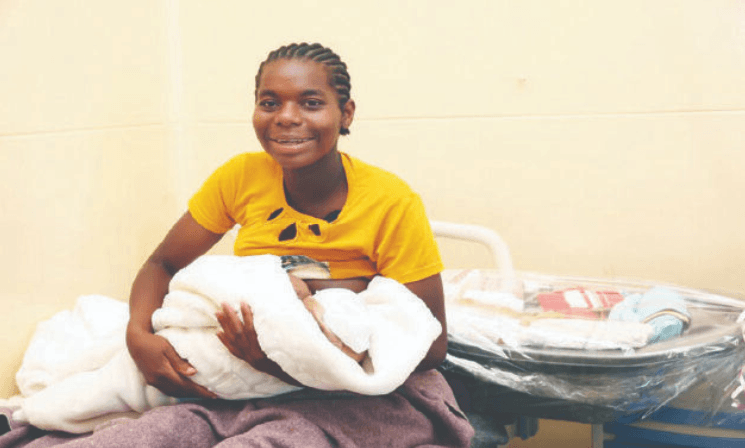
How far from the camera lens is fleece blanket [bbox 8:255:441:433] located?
77cm

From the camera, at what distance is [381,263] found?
0.94 metres

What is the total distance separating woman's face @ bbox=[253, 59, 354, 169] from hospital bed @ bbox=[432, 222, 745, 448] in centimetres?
33

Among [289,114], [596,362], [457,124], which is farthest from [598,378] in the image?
[457,124]

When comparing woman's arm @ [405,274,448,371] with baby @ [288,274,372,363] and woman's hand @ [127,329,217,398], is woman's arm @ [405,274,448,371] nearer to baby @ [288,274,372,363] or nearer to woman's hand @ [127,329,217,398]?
baby @ [288,274,372,363]

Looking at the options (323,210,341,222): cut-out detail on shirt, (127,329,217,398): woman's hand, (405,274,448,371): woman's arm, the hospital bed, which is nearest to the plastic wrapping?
the hospital bed

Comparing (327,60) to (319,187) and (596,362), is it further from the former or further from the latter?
(596,362)

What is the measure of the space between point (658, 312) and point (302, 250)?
494mm

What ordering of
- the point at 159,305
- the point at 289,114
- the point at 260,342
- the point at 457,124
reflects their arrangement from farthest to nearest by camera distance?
the point at 457,124 < the point at 159,305 < the point at 289,114 < the point at 260,342

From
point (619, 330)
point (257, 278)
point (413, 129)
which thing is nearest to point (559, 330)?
point (619, 330)

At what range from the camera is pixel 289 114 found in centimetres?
89

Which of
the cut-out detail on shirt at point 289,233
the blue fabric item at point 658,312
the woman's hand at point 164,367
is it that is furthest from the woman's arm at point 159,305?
the blue fabric item at point 658,312

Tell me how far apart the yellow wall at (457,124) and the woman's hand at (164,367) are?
14.7 inches

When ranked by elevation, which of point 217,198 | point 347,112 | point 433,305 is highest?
point 347,112

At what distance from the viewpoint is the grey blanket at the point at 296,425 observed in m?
0.78
